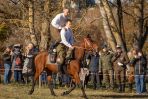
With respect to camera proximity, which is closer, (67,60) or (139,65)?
(67,60)

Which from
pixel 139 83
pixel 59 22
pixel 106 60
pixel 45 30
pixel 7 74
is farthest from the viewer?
pixel 45 30

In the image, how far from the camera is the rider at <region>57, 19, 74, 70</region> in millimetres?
17312

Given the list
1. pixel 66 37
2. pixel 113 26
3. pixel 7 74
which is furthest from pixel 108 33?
pixel 66 37

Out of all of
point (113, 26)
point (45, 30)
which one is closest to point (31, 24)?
point (45, 30)

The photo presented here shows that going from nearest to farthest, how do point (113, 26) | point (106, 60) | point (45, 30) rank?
point (106, 60) < point (45, 30) < point (113, 26)

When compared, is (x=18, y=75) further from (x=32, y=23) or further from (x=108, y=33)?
(x=108, y=33)

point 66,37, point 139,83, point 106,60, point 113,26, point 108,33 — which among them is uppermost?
point 113,26

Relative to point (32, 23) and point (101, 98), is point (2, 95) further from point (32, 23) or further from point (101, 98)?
point (32, 23)

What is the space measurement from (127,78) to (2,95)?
8.62 m

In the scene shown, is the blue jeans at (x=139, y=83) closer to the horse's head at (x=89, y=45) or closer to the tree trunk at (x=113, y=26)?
the horse's head at (x=89, y=45)

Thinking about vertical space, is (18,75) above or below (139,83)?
above

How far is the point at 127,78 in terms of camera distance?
24.3m

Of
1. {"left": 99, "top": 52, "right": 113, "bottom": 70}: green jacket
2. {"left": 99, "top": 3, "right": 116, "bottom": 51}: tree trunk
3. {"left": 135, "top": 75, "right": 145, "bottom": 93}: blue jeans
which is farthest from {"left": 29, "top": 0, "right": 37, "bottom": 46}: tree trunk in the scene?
{"left": 135, "top": 75, "right": 145, "bottom": 93}: blue jeans

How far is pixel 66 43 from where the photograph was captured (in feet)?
56.8
